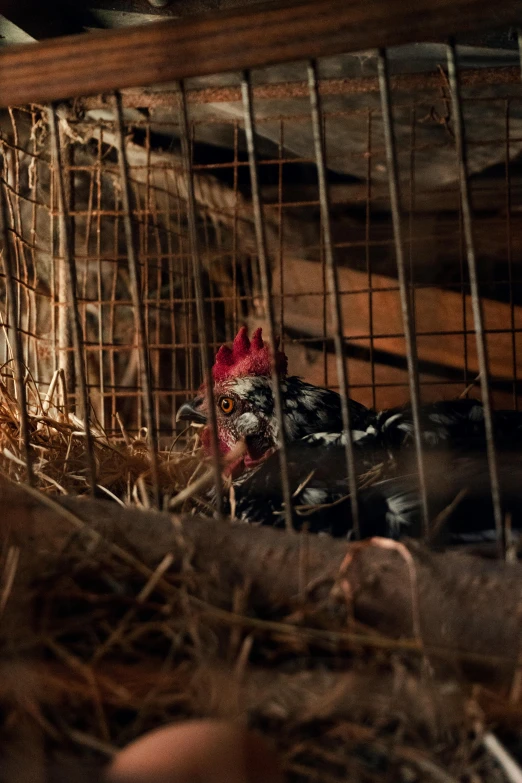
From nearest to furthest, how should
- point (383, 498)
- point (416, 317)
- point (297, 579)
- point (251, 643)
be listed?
point (251, 643)
point (297, 579)
point (383, 498)
point (416, 317)

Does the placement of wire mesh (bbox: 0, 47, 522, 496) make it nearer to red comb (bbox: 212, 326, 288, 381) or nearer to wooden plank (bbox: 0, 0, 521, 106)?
red comb (bbox: 212, 326, 288, 381)

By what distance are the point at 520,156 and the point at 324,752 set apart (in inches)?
132

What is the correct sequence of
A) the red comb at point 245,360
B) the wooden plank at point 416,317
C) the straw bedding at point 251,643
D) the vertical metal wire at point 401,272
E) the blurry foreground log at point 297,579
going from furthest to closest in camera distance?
the wooden plank at point 416,317 < the red comb at point 245,360 < the vertical metal wire at point 401,272 < the blurry foreground log at point 297,579 < the straw bedding at point 251,643

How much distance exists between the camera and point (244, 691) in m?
1.03

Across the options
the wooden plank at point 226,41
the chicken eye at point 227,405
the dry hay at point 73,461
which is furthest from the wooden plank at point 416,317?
the wooden plank at point 226,41

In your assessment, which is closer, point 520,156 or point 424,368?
point 520,156

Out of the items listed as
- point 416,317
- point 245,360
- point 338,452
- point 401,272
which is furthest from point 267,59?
point 416,317

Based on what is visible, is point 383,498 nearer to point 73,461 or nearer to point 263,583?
point 263,583

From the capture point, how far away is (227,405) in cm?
268

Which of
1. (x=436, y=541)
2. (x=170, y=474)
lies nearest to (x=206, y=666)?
(x=436, y=541)

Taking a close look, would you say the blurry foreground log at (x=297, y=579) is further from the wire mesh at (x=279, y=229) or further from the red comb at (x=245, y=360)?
the wire mesh at (x=279, y=229)

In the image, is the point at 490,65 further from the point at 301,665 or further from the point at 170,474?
the point at 301,665

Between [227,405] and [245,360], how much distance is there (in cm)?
21

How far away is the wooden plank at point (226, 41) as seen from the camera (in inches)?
49.8
